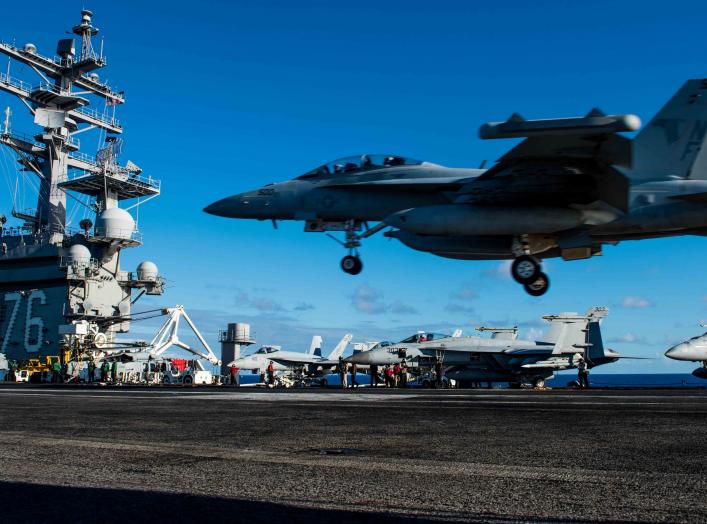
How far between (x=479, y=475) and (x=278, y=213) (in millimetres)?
18066

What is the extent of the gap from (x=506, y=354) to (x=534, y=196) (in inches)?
1022

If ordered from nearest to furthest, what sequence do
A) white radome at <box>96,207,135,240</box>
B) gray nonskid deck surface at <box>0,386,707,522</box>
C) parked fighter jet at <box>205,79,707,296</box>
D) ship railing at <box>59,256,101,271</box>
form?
gray nonskid deck surface at <box>0,386,707,522</box> < parked fighter jet at <box>205,79,707,296</box> < ship railing at <box>59,256,101,271</box> < white radome at <box>96,207,135,240</box>

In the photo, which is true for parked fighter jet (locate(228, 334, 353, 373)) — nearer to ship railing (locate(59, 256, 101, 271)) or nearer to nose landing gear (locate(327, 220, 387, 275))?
ship railing (locate(59, 256, 101, 271))

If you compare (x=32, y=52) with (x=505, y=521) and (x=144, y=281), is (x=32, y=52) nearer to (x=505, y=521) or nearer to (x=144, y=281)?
(x=144, y=281)

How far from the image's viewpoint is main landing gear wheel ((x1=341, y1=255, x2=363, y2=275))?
835 inches

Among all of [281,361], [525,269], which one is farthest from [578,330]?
[525,269]

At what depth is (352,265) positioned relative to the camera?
835 inches

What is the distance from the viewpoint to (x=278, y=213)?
22.3 meters

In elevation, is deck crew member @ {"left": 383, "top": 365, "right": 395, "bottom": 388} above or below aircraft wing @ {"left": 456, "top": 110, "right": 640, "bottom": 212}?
below

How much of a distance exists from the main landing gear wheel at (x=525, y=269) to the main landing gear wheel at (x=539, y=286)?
4.6 inches

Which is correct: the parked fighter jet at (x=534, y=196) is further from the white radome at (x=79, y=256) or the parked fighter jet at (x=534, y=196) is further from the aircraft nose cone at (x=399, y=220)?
the white radome at (x=79, y=256)

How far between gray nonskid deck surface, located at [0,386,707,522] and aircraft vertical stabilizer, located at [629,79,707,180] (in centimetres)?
1211

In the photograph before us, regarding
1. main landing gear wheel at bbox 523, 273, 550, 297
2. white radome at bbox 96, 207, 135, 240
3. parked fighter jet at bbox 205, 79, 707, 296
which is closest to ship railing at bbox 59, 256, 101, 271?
white radome at bbox 96, 207, 135, 240

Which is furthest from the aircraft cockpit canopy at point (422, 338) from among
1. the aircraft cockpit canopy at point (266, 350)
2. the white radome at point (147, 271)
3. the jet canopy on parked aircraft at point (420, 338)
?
the white radome at point (147, 271)
